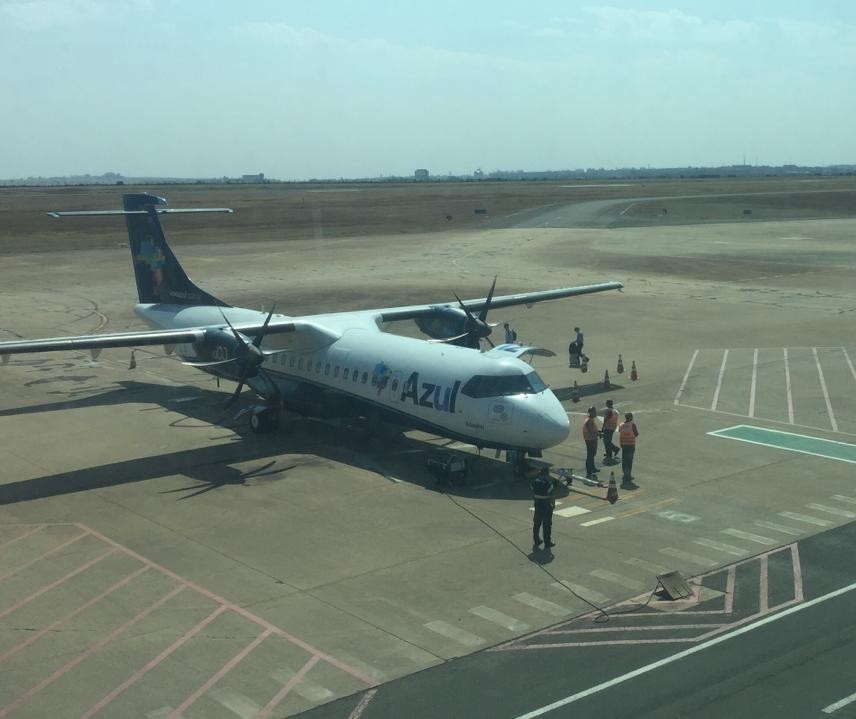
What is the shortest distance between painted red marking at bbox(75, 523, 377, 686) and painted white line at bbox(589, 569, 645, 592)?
5.48 meters

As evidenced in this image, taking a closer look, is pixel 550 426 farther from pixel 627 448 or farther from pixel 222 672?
pixel 222 672

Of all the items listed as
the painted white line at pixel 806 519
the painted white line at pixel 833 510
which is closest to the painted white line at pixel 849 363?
the painted white line at pixel 833 510

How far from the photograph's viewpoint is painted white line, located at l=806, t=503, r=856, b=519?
20.7 meters

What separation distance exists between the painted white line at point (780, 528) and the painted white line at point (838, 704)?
6.99 metres

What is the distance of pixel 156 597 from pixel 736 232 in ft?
311

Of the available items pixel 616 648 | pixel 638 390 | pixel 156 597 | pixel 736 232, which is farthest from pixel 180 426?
pixel 736 232

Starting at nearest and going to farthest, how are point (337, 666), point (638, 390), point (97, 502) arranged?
point (337, 666)
point (97, 502)
point (638, 390)

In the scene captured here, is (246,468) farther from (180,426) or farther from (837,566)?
(837,566)

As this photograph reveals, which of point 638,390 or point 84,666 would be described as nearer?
point 84,666

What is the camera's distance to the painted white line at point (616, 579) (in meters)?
17.1

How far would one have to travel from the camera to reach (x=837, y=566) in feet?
58.3

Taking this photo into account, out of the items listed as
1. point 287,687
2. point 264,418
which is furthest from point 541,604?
point 264,418

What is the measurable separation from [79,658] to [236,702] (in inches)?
121

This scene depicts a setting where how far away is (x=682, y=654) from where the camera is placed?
564 inches
